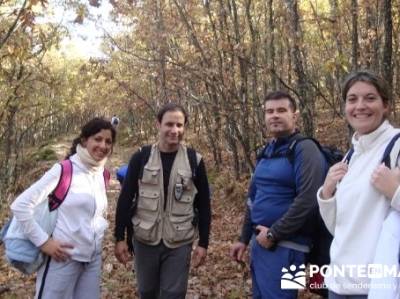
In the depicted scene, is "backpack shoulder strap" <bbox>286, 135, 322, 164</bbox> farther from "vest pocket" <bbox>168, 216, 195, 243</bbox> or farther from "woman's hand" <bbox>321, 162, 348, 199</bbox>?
"vest pocket" <bbox>168, 216, 195, 243</bbox>

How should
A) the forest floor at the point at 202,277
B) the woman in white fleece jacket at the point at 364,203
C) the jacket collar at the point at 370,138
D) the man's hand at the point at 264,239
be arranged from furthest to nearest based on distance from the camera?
the forest floor at the point at 202,277 → the man's hand at the point at 264,239 → the jacket collar at the point at 370,138 → the woman in white fleece jacket at the point at 364,203

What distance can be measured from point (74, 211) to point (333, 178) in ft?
6.37

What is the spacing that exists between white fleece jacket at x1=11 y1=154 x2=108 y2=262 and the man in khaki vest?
370 mm

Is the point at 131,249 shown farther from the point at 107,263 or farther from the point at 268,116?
the point at 107,263

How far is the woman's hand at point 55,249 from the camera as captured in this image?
3.18 meters

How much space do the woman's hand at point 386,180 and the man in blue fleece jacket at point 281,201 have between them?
853 millimetres

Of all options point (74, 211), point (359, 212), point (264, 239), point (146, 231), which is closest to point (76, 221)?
point (74, 211)

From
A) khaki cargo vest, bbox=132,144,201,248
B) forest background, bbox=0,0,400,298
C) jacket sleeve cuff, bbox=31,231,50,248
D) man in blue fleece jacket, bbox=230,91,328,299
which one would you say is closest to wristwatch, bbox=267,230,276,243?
man in blue fleece jacket, bbox=230,91,328,299

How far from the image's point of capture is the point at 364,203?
7.48ft

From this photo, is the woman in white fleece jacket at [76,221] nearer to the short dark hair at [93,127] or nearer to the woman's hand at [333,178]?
the short dark hair at [93,127]

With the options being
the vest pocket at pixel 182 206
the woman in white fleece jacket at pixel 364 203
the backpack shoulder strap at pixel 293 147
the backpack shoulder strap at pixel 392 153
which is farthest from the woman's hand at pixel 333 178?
the vest pocket at pixel 182 206

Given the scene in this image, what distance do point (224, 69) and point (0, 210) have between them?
21.8 ft

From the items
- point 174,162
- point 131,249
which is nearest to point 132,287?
point 131,249

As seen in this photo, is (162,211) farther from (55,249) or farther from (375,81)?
(375,81)
